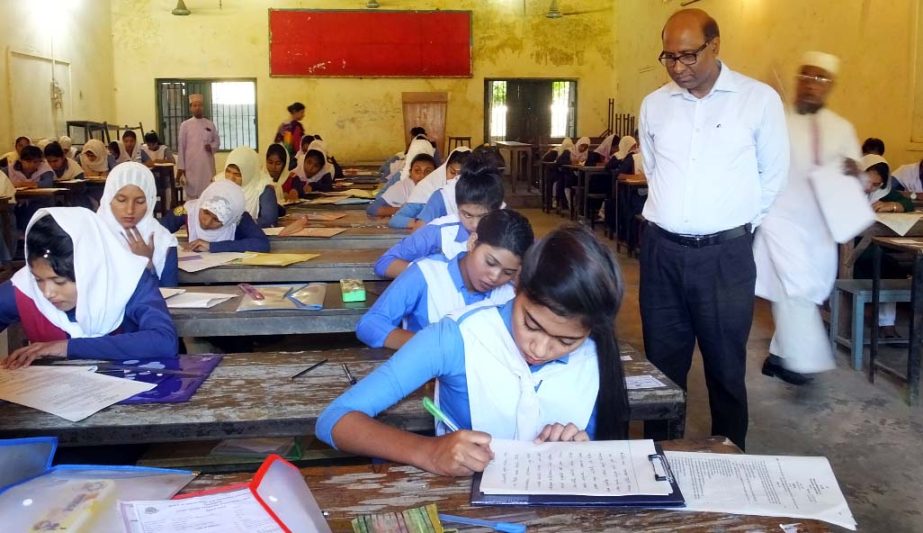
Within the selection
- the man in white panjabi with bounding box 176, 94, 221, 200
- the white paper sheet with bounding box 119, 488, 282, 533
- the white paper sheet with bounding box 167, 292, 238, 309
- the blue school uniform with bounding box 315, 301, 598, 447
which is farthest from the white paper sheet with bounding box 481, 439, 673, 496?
the man in white panjabi with bounding box 176, 94, 221, 200

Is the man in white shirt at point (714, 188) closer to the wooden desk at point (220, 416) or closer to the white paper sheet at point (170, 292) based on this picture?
the wooden desk at point (220, 416)

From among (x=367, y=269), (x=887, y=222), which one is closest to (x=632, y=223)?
(x=887, y=222)

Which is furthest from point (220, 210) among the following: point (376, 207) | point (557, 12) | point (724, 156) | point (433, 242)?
point (557, 12)

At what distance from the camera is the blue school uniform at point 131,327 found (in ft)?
6.52

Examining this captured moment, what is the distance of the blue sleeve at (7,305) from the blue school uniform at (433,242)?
4.34ft

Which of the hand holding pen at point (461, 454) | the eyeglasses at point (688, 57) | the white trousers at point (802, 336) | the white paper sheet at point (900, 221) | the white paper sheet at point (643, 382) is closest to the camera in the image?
the hand holding pen at point (461, 454)

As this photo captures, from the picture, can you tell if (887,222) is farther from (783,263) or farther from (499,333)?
(499,333)

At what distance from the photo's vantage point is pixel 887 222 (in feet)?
14.0

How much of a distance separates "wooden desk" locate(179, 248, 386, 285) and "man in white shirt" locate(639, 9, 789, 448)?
52.2 inches

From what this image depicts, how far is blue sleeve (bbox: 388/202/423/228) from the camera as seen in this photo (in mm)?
4586

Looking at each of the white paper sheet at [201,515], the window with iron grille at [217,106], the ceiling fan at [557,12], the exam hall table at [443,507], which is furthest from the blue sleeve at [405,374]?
Answer: the window with iron grille at [217,106]

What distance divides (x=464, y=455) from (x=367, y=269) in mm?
2284

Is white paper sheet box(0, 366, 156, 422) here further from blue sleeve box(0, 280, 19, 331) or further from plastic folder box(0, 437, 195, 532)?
plastic folder box(0, 437, 195, 532)

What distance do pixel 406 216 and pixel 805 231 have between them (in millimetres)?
2072
